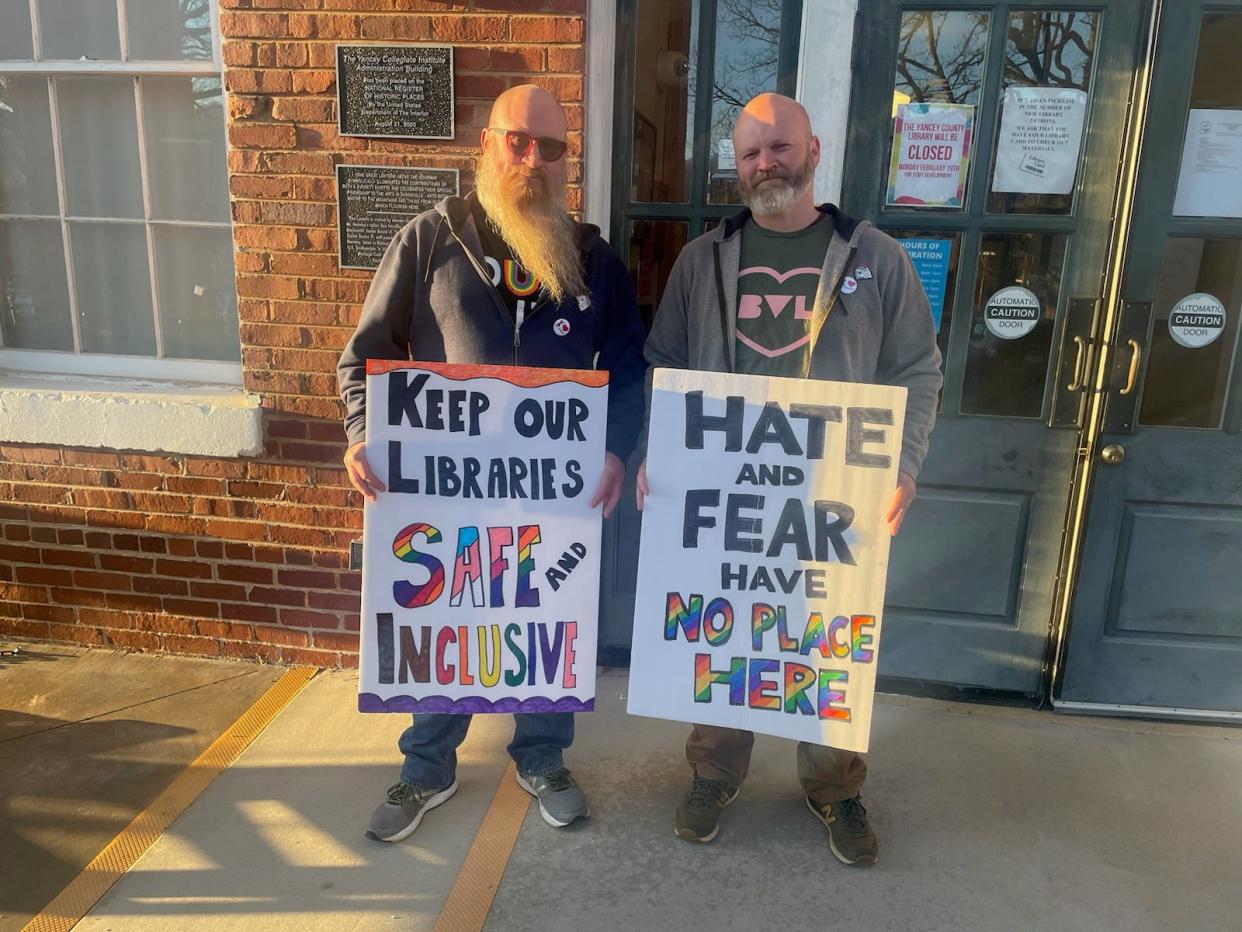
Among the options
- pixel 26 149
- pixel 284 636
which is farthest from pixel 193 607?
pixel 26 149

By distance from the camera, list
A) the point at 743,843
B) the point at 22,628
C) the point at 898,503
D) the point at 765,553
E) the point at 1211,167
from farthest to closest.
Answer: the point at 22,628 < the point at 1211,167 < the point at 743,843 < the point at 765,553 < the point at 898,503

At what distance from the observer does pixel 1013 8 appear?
2836 mm

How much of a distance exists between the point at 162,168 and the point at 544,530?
2.30 m

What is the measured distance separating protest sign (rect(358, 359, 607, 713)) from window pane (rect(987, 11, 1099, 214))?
1740mm

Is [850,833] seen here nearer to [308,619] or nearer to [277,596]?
[308,619]

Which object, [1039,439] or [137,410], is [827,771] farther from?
[137,410]

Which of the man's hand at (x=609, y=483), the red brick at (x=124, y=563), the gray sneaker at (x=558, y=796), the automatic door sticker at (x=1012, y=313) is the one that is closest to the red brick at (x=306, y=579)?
the red brick at (x=124, y=563)

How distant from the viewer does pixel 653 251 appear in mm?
3201

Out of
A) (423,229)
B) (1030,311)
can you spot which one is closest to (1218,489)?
(1030,311)

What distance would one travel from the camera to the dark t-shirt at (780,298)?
2303 mm

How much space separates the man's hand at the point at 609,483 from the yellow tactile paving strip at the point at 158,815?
110 cm

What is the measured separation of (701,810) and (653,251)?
1.95 metres

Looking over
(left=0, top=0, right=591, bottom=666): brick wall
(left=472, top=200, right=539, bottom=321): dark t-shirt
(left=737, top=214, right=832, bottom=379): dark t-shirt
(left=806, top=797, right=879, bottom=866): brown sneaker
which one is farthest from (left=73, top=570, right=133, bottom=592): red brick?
(left=806, top=797, right=879, bottom=866): brown sneaker

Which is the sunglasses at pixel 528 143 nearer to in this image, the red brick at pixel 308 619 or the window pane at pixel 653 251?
the window pane at pixel 653 251
